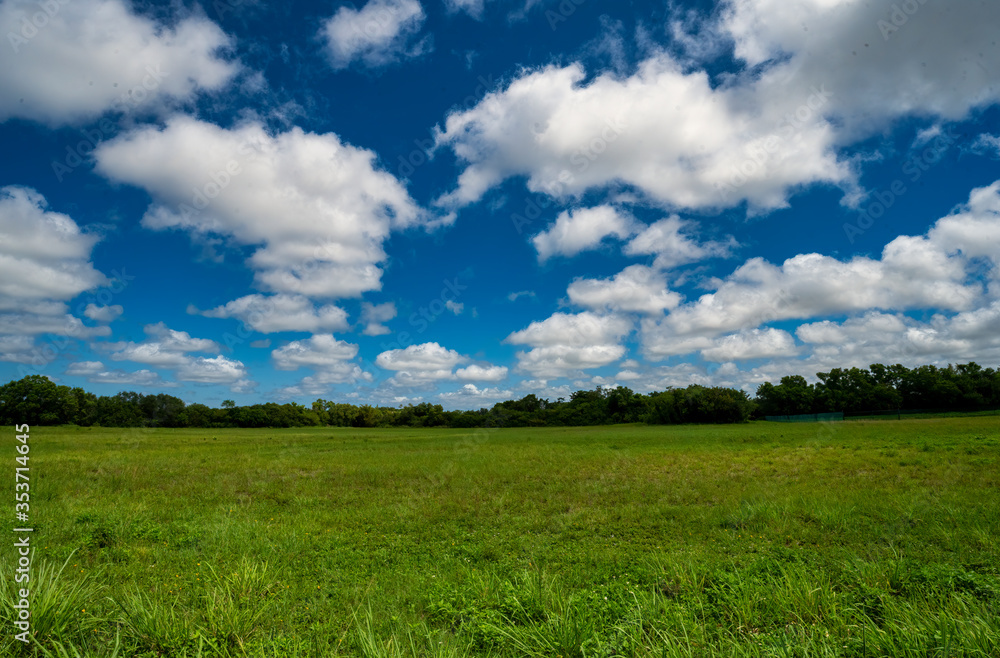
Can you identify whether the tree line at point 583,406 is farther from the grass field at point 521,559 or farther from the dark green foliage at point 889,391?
the grass field at point 521,559

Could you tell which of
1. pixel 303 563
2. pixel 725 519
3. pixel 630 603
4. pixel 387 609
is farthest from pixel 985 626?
pixel 303 563

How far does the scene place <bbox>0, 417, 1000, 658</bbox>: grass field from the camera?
5848 mm

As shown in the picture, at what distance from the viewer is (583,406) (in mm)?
117125

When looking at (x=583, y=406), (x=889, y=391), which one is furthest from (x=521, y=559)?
(x=889, y=391)

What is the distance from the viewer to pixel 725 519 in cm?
1451

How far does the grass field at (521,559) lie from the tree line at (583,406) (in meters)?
61.6

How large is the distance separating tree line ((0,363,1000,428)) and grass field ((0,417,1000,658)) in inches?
2423

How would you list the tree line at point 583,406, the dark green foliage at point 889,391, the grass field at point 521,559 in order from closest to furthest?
the grass field at point 521,559, the tree line at point 583,406, the dark green foliage at point 889,391

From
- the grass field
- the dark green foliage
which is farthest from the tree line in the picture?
the grass field

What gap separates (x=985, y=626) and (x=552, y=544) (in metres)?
9.00

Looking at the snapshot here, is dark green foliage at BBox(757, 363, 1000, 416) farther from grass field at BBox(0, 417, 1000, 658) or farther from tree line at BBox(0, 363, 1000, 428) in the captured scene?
grass field at BBox(0, 417, 1000, 658)

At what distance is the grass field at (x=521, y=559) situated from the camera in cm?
585

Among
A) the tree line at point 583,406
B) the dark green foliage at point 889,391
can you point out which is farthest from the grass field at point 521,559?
the dark green foliage at point 889,391

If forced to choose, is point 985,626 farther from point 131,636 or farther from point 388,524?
point 388,524
